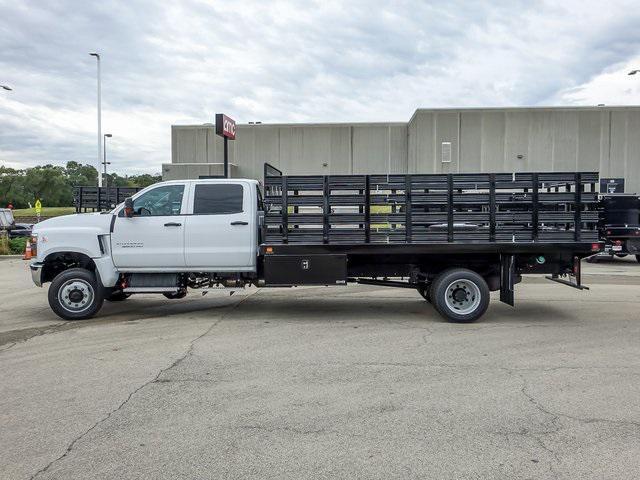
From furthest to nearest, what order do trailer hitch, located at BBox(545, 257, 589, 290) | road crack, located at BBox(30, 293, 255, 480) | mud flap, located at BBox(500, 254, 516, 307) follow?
1. trailer hitch, located at BBox(545, 257, 589, 290)
2. mud flap, located at BBox(500, 254, 516, 307)
3. road crack, located at BBox(30, 293, 255, 480)

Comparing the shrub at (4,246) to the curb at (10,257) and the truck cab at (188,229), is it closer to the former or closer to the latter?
the curb at (10,257)

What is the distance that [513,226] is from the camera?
27.2 ft

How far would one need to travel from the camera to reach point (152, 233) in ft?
28.0

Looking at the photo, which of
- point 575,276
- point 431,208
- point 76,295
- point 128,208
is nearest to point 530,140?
point 575,276

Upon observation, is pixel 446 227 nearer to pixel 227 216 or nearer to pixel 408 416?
pixel 227 216

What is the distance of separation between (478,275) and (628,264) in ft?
44.9

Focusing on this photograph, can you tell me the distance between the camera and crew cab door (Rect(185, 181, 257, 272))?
335 inches

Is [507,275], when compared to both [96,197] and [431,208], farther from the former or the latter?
[96,197]

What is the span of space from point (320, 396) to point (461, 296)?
13.5 ft

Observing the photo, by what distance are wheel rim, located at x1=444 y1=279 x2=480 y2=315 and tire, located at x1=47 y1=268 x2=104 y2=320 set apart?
544 cm

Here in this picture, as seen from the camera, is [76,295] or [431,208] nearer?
[431,208]

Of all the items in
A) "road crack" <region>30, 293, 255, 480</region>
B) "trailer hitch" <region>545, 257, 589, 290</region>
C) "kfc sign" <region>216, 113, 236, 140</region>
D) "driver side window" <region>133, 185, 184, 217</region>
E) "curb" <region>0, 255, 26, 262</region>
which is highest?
"kfc sign" <region>216, 113, 236, 140</region>

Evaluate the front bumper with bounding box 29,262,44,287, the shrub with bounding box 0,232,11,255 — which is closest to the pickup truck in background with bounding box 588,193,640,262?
the front bumper with bounding box 29,262,44,287

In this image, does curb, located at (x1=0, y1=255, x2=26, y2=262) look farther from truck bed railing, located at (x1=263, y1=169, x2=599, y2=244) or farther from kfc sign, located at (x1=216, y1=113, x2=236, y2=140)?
truck bed railing, located at (x1=263, y1=169, x2=599, y2=244)
